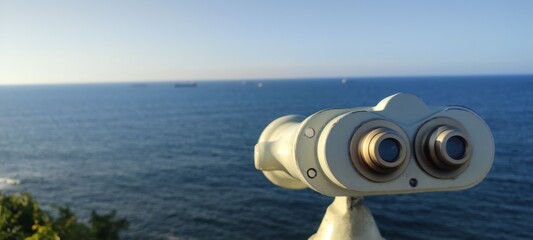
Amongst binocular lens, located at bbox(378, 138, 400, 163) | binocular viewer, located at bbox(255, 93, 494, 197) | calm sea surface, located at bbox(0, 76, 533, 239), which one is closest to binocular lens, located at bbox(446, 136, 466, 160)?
binocular viewer, located at bbox(255, 93, 494, 197)

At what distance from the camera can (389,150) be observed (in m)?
1.98

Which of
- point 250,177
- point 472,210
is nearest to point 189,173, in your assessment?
point 250,177

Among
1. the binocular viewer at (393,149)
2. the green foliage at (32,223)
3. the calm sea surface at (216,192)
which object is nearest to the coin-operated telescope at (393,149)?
the binocular viewer at (393,149)

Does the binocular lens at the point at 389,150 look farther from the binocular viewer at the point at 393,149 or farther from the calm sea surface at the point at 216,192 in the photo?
the calm sea surface at the point at 216,192

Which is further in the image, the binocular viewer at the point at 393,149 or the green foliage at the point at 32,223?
the green foliage at the point at 32,223

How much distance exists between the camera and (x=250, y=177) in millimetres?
48469

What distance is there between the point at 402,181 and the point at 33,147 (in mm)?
82936

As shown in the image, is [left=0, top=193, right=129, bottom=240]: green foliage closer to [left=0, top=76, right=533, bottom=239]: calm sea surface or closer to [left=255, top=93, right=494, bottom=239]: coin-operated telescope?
[left=255, top=93, right=494, bottom=239]: coin-operated telescope

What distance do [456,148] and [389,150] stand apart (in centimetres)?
33

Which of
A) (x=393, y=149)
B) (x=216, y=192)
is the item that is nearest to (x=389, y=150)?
(x=393, y=149)

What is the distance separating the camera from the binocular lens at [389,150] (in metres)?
1.95

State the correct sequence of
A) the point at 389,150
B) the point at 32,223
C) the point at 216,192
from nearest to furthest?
the point at 389,150 → the point at 32,223 → the point at 216,192

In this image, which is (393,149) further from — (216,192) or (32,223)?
(216,192)

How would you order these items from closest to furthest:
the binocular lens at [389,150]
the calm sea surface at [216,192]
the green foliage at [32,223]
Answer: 1. the binocular lens at [389,150]
2. the green foliage at [32,223]
3. the calm sea surface at [216,192]
